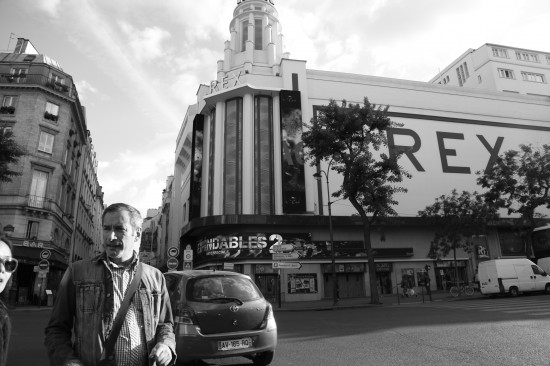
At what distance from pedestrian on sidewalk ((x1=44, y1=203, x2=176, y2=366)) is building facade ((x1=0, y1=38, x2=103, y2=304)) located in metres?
26.7

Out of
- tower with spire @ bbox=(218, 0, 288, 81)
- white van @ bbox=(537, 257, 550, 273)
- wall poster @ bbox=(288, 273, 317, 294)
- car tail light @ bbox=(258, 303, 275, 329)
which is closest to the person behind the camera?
A: car tail light @ bbox=(258, 303, 275, 329)

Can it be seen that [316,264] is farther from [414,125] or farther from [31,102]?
[31,102]

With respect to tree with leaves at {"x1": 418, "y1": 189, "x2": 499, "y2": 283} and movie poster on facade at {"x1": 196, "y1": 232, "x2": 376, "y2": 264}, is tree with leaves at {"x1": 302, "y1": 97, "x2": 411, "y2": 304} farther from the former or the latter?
movie poster on facade at {"x1": 196, "y1": 232, "x2": 376, "y2": 264}

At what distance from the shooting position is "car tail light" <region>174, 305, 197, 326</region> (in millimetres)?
5082

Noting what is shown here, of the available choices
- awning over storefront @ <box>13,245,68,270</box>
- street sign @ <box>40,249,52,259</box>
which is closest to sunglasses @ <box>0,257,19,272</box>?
street sign @ <box>40,249,52,259</box>

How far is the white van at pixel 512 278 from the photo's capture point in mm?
21812

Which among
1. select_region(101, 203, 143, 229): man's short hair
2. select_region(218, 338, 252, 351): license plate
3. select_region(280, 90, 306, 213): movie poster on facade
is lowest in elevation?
select_region(218, 338, 252, 351): license plate

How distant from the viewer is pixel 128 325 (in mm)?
2133

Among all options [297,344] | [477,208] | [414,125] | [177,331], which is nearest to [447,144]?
[414,125]

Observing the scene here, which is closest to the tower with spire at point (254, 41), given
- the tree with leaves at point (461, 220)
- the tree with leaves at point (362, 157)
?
the tree with leaves at point (362, 157)

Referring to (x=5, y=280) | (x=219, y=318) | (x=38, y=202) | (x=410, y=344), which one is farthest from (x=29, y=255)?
(x=5, y=280)

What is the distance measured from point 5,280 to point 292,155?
31.9 metres

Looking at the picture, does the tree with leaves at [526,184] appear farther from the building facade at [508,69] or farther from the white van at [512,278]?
the building facade at [508,69]

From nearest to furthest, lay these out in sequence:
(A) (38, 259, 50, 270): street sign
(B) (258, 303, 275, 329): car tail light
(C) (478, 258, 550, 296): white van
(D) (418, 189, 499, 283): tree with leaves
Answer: (B) (258, 303, 275, 329): car tail light
(A) (38, 259, 50, 270): street sign
(C) (478, 258, 550, 296): white van
(D) (418, 189, 499, 283): tree with leaves
